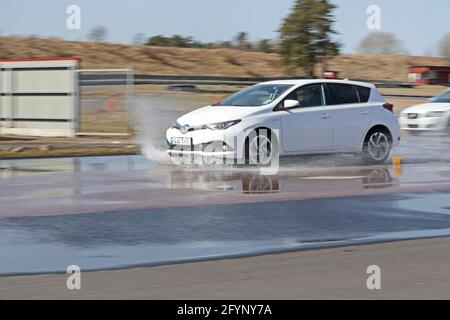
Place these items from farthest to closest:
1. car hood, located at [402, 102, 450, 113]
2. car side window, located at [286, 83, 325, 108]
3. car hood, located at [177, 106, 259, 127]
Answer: car hood, located at [402, 102, 450, 113]
car side window, located at [286, 83, 325, 108]
car hood, located at [177, 106, 259, 127]

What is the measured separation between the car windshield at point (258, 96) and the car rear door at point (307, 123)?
10.6 inches

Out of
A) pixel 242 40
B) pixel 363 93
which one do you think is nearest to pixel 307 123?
pixel 363 93

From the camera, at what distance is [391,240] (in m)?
9.16

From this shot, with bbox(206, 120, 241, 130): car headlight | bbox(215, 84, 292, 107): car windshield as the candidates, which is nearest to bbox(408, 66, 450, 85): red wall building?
bbox(215, 84, 292, 107): car windshield

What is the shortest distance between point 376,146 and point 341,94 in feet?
4.09

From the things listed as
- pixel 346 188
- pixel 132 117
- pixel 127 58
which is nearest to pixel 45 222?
pixel 346 188

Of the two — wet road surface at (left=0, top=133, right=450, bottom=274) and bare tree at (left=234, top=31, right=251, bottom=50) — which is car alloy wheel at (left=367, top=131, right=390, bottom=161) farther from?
bare tree at (left=234, top=31, right=251, bottom=50)

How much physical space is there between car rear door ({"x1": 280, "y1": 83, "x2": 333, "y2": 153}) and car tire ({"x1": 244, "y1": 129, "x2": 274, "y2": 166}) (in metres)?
0.34

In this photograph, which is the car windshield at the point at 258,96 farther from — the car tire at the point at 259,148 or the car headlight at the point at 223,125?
the car headlight at the point at 223,125

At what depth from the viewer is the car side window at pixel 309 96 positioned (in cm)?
1614

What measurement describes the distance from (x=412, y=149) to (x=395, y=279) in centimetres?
1395

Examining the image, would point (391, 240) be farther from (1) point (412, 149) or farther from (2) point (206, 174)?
(1) point (412, 149)

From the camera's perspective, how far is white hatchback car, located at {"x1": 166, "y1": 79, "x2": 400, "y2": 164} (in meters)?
15.2

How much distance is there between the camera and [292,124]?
15836 mm
